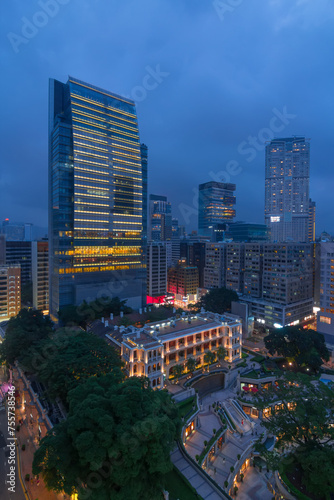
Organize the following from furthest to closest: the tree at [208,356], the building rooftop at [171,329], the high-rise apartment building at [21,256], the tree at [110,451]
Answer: the high-rise apartment building at [21,256]
the tree at [208,356]
the building rooftop at [171,329]
the tree at [110,451]

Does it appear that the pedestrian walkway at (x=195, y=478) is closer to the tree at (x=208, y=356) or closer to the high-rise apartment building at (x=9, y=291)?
the tree at (x=208, y=356)

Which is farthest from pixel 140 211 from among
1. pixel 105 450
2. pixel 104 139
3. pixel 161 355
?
pixel 105 450

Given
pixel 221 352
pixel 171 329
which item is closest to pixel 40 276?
pixel 171 329

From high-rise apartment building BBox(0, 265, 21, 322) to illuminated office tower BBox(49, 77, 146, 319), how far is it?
30.1 feet

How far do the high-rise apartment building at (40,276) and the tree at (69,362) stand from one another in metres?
47.7

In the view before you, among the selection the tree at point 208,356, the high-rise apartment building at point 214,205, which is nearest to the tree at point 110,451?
the tree at point 208,356

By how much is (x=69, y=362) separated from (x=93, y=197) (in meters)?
55.6

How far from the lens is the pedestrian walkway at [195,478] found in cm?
2332

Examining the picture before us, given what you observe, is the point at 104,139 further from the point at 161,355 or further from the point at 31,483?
the point at 31,483

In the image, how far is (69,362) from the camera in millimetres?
31219

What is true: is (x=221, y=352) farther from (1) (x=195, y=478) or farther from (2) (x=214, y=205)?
(2) (x=214, y=205)

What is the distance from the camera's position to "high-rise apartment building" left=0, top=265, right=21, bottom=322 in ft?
235

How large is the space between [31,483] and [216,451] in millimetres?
21172

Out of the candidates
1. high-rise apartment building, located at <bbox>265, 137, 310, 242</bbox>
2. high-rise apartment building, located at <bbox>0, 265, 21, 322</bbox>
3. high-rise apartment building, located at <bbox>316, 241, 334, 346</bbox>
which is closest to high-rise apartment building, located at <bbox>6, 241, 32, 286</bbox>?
high-rise apartment building, located at <bbox>0, 265, 21, 322</bbox>
